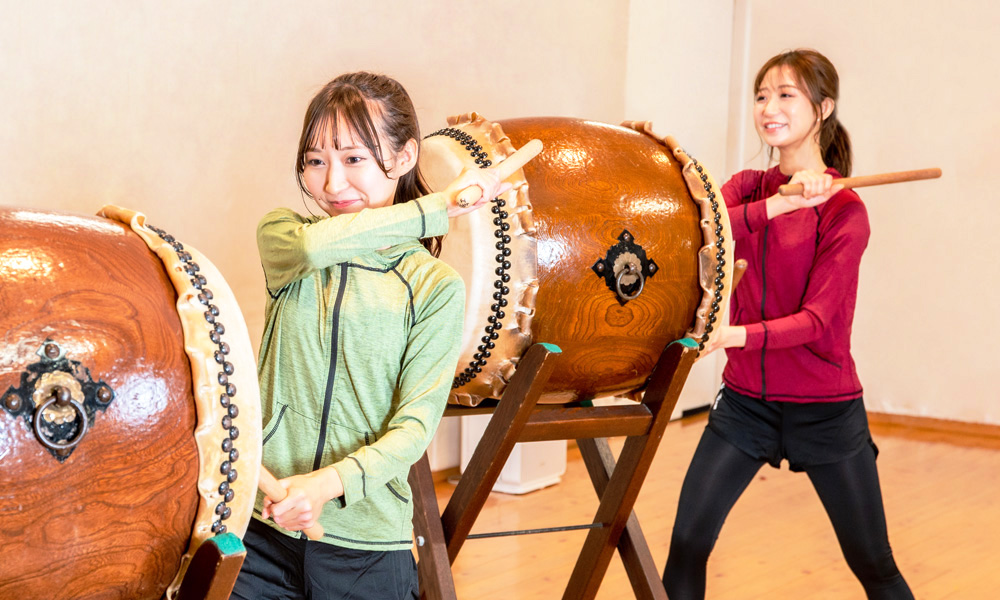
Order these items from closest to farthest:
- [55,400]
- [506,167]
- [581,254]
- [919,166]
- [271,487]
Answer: [55,400] → [271,487] → [506,167] → [581,254] → [919,166]

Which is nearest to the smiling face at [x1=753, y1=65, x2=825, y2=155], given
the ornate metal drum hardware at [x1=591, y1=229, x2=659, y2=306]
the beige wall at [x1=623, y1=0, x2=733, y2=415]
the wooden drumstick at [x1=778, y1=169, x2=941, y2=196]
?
the wooden drumstick at [x1=778, y1=169, x2=941, y2=196]

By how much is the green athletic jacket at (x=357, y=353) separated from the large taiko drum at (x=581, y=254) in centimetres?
32

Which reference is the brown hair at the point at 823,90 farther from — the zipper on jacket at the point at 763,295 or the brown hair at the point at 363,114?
the brown hair at the point at 363,114

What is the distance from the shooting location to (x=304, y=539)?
121 cm

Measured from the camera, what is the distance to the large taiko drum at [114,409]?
0.85 m

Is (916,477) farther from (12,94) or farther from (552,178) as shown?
(12,94)

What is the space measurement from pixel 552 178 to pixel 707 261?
12.0 inches

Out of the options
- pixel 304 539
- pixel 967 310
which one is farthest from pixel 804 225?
pixel 967 310

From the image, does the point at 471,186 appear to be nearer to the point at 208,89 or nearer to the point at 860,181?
the point at 860,181

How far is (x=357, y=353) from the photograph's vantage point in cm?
121

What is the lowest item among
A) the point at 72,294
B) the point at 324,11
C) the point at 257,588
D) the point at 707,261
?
the point at 257,588

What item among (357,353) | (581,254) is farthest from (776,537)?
(357,353)

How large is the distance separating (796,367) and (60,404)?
58.2 inches

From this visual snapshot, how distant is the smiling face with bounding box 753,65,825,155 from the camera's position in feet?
6.72
